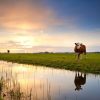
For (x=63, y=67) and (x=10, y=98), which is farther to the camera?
(x=63, y=67)

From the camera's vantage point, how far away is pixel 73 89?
2206cm

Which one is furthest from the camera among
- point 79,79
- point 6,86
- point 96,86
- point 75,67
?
point 75,67

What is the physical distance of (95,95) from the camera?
19.6 m

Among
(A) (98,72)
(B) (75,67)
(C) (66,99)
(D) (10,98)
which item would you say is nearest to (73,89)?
(C) (66,99)

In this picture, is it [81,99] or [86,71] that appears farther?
[86,71]

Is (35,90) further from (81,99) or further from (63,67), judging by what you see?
(63,67)

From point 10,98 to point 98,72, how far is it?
17.0 meters

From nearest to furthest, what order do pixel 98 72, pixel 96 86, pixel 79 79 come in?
1. pixel 96 86
2. pixel 79 79
3. pixel 98 72

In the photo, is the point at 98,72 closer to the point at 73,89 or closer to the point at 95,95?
the point at 73,89

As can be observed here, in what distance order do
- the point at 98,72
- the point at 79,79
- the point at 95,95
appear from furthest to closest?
the point at 98,72 → the point at 79,79 → the point at 95,95

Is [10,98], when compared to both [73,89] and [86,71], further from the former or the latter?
[86,71]

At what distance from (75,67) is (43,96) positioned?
66.3ft

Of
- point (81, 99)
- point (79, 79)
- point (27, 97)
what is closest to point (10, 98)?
point (27, 97)

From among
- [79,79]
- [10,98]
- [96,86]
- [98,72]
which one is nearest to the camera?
[10,98]
